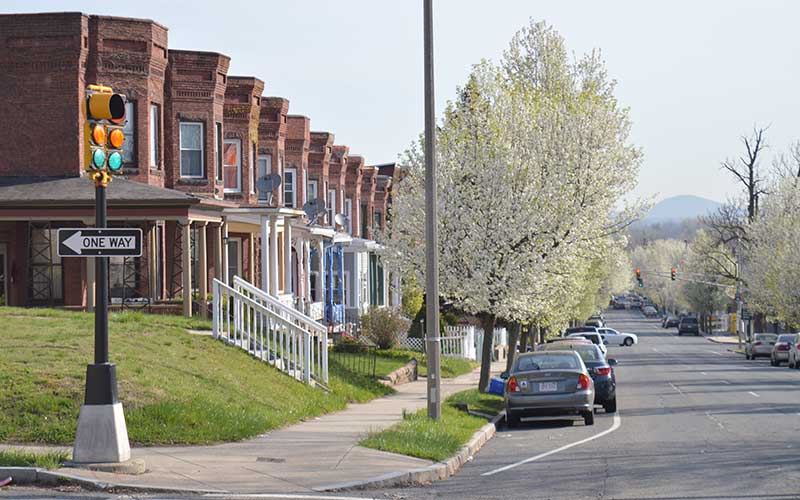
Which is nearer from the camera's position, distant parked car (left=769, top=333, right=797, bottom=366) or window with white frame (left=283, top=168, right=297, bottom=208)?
window with white frame (left=283, top=168, right=297, bottom=208)

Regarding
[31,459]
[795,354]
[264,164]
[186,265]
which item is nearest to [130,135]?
[186,265]

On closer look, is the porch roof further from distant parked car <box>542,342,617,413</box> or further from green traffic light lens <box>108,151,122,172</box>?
green traffic light lens <box>108,151,122,172</box>

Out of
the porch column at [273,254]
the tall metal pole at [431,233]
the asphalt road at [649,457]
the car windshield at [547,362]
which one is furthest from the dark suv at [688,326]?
the tall metal pole at [431,233]

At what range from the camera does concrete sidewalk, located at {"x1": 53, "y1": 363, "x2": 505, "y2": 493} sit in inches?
516

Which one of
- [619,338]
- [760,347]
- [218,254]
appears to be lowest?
[619,338]

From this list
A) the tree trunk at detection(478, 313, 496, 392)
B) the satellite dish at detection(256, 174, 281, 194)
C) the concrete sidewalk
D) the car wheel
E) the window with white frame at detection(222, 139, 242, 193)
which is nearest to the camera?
the concrete sidewalk

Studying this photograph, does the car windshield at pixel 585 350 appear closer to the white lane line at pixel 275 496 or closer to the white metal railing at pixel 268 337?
the white metal railing at pixel 268 337

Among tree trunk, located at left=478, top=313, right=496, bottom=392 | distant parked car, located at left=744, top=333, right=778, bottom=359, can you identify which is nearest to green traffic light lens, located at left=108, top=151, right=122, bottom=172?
tree trunk, located at left=478, top=313, right=496, bottom=392

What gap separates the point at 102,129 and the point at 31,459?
12.6ft

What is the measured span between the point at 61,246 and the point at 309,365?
1055cm

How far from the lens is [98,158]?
1386 centimetres

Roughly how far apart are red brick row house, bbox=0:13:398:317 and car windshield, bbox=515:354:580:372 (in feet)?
32.4

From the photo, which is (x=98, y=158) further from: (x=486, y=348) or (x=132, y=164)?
(x=132, y=164)

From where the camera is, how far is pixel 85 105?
13898 millimetres
